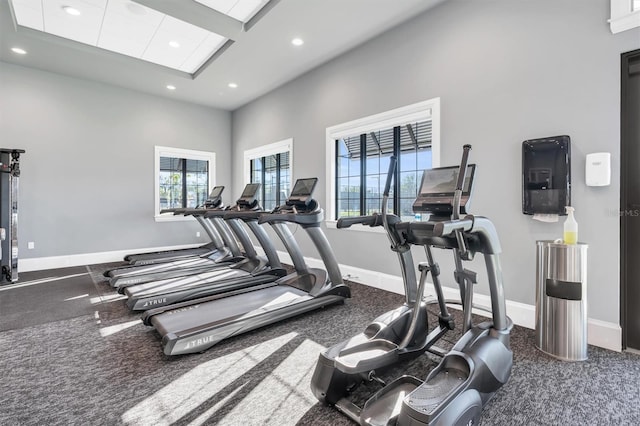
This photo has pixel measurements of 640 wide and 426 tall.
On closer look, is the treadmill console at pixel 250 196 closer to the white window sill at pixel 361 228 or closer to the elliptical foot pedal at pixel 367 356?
the white window sill at pixel 361 228

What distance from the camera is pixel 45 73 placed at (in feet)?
17.6

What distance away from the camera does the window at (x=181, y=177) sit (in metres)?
6.64

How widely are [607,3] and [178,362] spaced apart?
14.4 ft

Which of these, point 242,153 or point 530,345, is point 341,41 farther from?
point 530,345

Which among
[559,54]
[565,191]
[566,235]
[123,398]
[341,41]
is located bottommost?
[123,398]

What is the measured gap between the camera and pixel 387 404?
162 centimetres

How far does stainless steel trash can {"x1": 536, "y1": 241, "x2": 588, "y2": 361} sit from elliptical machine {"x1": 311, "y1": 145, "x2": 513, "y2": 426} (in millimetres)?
711

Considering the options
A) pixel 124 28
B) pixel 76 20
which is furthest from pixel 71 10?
pixel 124 28

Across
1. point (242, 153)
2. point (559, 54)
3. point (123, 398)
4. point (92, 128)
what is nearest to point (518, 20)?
point (559, 54)

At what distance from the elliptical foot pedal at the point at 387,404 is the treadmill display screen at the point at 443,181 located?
1150mm

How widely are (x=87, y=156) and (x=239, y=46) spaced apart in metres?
3.76

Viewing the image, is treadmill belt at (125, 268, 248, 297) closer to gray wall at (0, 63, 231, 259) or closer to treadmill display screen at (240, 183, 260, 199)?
treadmill display screen at (240, 183, 260, 199)

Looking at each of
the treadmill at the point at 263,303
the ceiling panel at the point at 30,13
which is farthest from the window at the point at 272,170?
the ceiling panel at the point at 30,13

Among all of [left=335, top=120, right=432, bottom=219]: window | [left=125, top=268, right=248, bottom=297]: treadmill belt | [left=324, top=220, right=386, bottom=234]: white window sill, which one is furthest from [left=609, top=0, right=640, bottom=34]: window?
[left=125, top=268, right=248, bottom=297]: treadmill belt
